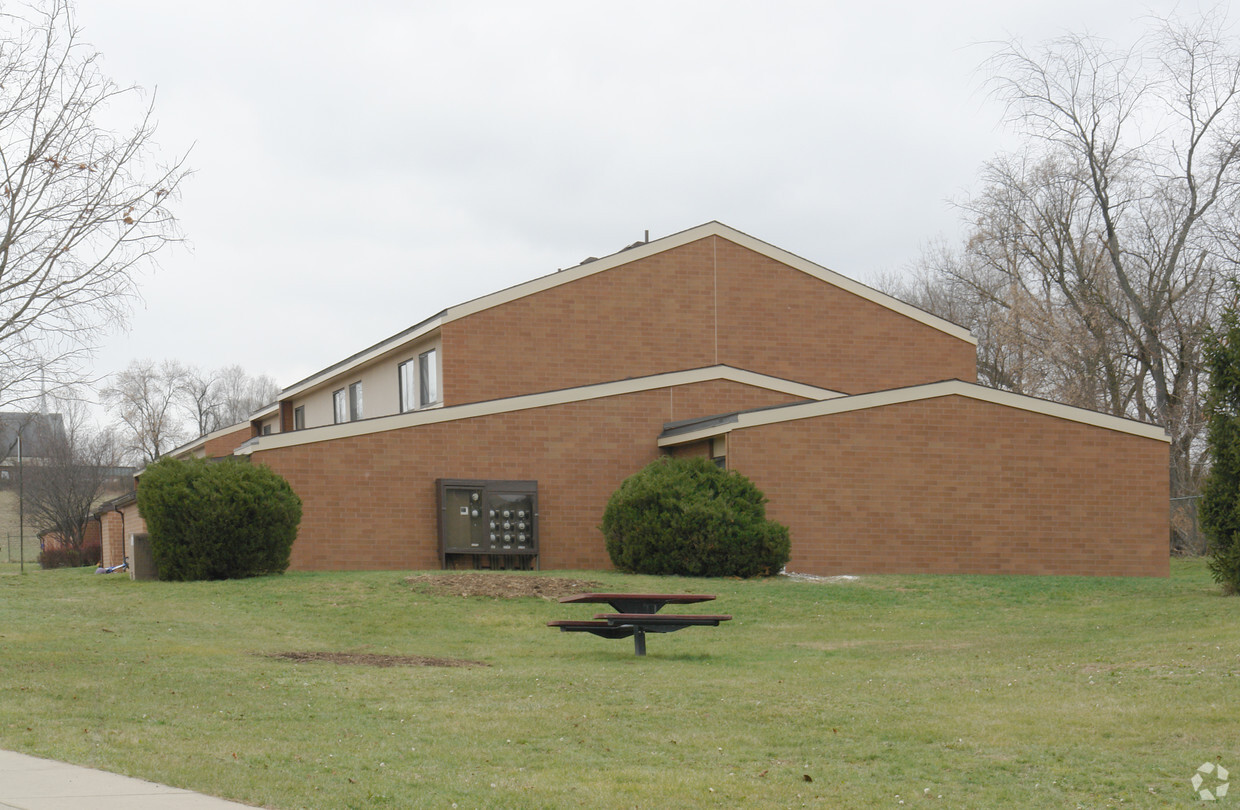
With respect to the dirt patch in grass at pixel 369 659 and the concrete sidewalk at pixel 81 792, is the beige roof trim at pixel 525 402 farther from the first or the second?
the concrete sidewalk at pixel 81 792

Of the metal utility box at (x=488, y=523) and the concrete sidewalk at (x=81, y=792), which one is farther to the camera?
the metal utility box at (x=488, y=523)

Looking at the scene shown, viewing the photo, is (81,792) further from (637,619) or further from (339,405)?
(339,405)

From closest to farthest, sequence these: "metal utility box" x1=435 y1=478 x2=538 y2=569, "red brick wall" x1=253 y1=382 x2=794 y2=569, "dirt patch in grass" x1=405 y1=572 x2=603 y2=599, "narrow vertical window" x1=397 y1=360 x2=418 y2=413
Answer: "dirt patch in grass" x1=405 y1=572 x2=603 y2=599
"red brick wall" x1=253 y1=382 x2=794 y2=569
"metal utility box" x1=435 y1=478 x2=538 y2=569
"narrow vertical window" x1=397 y1=360 x2=418 y2=413

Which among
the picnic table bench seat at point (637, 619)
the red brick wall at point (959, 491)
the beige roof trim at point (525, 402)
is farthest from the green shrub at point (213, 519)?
the red brick wall at point (959, 491)

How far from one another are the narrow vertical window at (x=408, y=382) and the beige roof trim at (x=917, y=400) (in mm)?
8105

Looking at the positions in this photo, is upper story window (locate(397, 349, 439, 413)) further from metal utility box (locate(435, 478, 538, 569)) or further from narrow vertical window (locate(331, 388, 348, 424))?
narrow vertical window (locate(331, 388, 348, 424))

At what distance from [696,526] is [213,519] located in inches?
338

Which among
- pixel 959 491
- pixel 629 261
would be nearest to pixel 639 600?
pixel 959 491

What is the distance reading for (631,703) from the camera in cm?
1063

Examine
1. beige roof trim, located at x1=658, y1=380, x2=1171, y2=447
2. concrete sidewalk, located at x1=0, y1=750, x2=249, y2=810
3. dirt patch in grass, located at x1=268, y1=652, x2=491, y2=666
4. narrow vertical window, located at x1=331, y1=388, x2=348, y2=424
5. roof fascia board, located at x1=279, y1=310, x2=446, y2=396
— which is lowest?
dirt patch in grass, located at x1=268, y1=652, x2=491, y2=666

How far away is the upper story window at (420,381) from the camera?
31.0m

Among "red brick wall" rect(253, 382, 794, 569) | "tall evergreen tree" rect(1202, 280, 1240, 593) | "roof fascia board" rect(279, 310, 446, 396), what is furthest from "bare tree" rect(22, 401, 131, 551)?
"tall evergreen tree" rect(1202, 280, 1240, 593)

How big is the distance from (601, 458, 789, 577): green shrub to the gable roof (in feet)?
25.2

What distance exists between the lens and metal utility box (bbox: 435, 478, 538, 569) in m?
26.1
